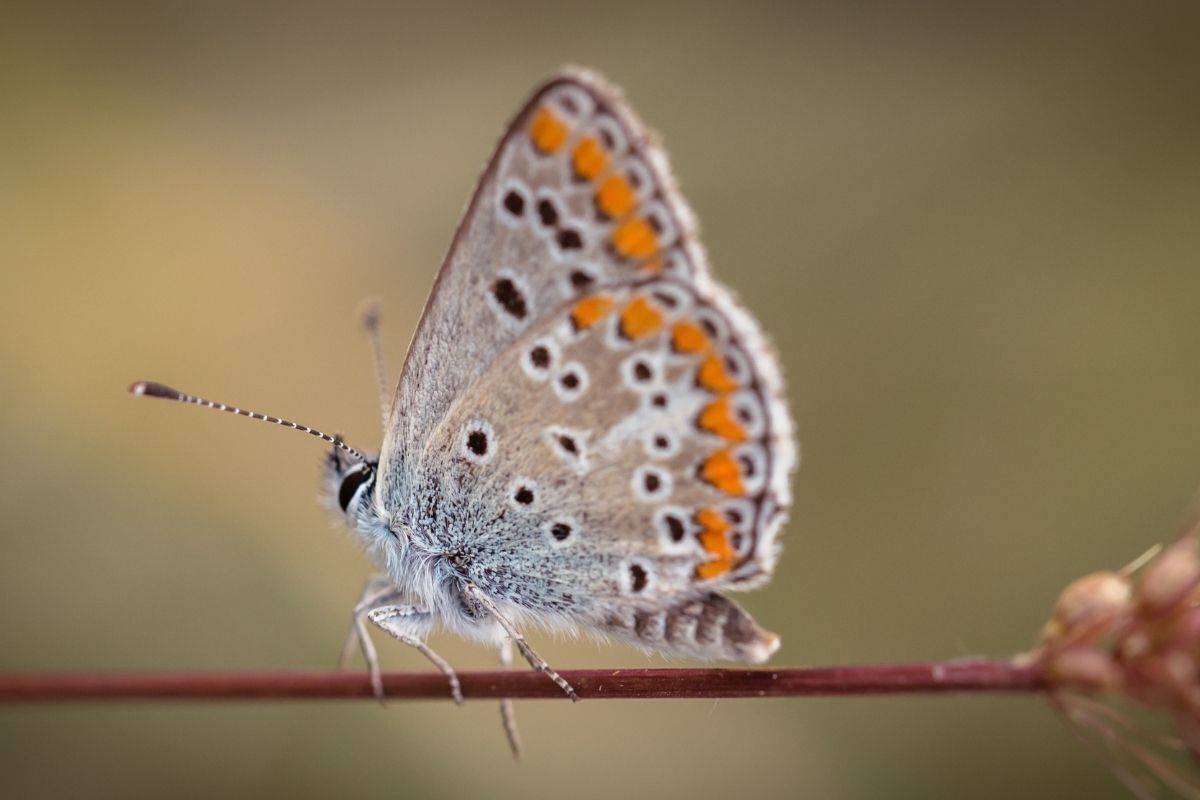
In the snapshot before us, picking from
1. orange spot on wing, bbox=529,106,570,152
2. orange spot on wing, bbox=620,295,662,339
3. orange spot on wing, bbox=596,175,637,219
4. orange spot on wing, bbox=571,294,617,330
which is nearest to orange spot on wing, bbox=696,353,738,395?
orange spot on wing, bbox=620,295,662,339

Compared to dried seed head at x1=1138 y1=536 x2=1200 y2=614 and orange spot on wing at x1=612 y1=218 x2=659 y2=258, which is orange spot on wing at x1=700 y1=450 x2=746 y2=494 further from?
dried seed head at x1=1138 y1=536 x2=1200 y2=614

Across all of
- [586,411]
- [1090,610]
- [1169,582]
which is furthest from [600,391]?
[1169,582]

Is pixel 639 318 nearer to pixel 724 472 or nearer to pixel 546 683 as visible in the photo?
pixel 724 472

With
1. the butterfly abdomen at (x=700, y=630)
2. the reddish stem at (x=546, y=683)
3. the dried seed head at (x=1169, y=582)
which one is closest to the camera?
the dried seed head at (x=1169, y=582)

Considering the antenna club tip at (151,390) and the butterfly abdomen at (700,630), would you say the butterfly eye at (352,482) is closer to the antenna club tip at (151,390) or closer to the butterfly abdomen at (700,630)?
the antenna club tip at (151,390)

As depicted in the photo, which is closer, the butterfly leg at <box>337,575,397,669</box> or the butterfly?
the butterfly

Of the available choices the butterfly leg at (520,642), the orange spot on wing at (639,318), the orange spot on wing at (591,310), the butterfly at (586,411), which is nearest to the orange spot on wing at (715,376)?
the butterfly at (586,411)

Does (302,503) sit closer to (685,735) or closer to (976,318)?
(685,735)
